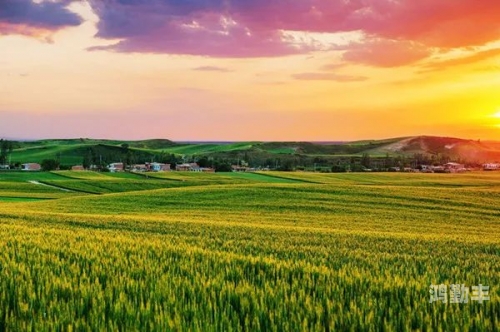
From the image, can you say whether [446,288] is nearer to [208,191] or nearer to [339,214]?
[339,214]

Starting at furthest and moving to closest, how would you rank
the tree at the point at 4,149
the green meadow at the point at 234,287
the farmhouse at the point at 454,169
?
1. the tree at the point at 4,149
2. the farmhouse at the point at 454,169
3. the green meadow at the point at 234,287

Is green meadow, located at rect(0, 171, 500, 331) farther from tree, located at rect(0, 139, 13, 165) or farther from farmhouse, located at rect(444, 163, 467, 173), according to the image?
tree, located at rect(0, 139, 13, 165)

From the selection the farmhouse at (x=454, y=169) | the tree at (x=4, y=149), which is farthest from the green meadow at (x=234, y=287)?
the tree at (x=4, y=149)

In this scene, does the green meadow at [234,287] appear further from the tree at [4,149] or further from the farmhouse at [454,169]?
the tree at [4,149]

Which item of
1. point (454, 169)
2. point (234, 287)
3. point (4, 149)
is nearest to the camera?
point (234, 287)

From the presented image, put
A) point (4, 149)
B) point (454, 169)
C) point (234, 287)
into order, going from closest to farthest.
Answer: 1. point (234, 287)
2. point (454, 169)
3. point (4, 149)

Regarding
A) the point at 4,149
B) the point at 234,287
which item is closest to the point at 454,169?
the point at 234,287

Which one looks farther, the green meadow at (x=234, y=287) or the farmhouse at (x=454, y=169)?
the farmhouse at (x=454, y=169)

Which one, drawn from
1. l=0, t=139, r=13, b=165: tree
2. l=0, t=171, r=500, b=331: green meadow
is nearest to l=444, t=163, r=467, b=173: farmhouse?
l=0, t=171, r=500, b=331: green meadow

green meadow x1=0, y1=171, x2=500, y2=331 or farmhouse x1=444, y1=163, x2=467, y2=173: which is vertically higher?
green meadow x1=0, y1=171, x2=500, y2=331

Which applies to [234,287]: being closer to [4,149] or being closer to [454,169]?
[454,169]

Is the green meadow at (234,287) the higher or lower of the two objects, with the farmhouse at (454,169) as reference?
higher

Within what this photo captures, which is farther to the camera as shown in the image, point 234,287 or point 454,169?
point 454,169

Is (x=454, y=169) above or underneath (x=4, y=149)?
underneath
